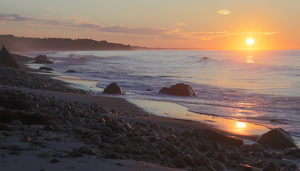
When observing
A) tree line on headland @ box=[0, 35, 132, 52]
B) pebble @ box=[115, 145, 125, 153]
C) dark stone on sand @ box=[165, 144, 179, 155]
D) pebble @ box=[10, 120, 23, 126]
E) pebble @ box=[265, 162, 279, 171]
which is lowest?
pebble @ box=[265, 162, 279, 171]

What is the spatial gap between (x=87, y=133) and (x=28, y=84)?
9355 millimetres

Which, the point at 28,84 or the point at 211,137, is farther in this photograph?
the point at 28,84

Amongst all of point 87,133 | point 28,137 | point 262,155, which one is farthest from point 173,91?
point 28,137

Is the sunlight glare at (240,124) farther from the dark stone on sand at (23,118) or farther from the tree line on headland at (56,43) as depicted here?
the tree line on headland at (56,43)

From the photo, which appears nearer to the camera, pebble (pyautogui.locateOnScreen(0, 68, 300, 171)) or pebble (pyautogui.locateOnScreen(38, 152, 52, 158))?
pebble (pyautogui.locateOnScreen(38, 152, 52, 158))

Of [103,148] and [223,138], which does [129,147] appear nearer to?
[103,148]

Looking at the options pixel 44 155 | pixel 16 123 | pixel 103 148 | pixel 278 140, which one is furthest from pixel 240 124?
pixel 44 155

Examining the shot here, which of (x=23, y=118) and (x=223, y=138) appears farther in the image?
(x=223, y=138)

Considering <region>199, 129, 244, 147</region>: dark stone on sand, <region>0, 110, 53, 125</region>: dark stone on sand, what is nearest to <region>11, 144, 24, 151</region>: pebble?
<region>0, 110, 53, 125</region>: dark stone on sand

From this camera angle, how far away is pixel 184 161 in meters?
3.92

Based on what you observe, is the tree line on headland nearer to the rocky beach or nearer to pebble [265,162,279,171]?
the rocky beach

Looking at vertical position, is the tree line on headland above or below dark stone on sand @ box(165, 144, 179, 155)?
above

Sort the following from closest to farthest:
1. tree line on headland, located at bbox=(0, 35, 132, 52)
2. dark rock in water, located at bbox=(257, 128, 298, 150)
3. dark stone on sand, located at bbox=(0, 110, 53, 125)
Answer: dark stone on sand, located at bbox=(0, 110, 53, 125) → dark rock in water, located at bbox=(257, 128, 298, 150) → tree line on headland, located at bbox=(0, 35, 132, 52)

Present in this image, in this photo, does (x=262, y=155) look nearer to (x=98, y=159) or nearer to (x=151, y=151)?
(x=151, y=151)
